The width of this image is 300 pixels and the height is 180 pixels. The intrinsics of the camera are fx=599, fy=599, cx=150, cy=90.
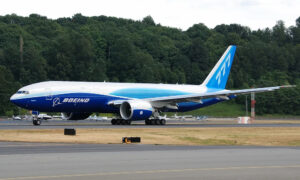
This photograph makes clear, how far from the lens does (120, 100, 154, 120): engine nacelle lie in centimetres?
5944

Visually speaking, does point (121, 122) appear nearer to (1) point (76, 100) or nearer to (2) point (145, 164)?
(1) point (76, 100)

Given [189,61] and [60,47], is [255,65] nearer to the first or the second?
[189,61]

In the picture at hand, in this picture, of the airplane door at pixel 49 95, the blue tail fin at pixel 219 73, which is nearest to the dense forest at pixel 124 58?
the blue tail fin at pixel 219 73

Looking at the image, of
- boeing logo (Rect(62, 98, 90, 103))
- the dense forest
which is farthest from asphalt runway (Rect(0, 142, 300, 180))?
the dense forest

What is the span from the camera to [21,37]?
6122 inches

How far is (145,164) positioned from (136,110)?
37.7 metres

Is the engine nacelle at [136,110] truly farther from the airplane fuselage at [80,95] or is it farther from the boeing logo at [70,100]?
the boeing logo at [70,100]

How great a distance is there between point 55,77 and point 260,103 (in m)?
48.8

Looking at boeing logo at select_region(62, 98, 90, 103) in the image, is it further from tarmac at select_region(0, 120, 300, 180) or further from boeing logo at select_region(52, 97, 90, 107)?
tarmac at select_region(0, 120, 300, 180)

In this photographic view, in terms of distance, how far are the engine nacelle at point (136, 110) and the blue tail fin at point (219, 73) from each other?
46.9 ft

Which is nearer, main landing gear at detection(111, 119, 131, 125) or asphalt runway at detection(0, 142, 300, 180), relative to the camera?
asphalt runway at detection(0, 142, 300, 180)

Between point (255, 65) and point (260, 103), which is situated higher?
point (255, 65)

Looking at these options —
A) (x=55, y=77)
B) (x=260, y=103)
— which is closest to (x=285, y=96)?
(x=260, y=103)

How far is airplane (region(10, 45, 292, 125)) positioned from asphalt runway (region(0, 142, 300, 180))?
1136 inches
